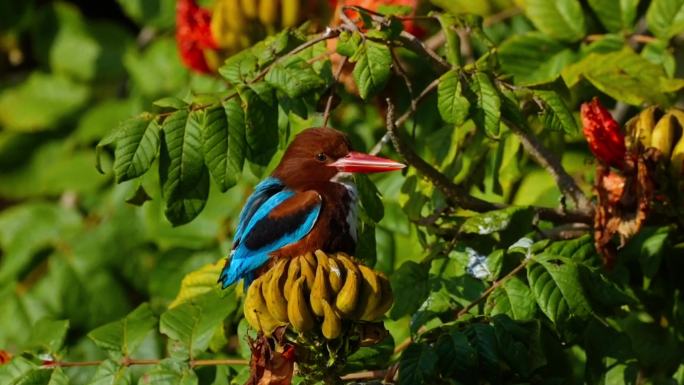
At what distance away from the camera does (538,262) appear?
9.11 feet

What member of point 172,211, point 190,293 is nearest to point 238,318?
point 190,293

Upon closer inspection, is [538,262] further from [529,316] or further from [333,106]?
[333,106]

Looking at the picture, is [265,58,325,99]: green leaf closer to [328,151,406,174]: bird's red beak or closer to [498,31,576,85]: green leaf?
[328,151,406,174]: bird's red beak

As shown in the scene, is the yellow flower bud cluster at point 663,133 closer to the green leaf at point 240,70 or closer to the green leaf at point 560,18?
the green leaf at point 560,18

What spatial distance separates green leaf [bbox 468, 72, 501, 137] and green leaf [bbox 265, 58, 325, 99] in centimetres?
33

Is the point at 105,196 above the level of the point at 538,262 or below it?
below

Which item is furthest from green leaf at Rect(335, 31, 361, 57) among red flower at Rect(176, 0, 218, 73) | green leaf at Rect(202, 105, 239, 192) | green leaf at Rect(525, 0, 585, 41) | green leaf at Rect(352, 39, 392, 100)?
red flower at Rect(176, 0, 218, 73)

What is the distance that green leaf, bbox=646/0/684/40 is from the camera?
143 inches

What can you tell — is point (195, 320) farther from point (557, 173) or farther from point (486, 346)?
point (557, 173)

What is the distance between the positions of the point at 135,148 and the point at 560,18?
1.43m

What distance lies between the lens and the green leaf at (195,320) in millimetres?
2998

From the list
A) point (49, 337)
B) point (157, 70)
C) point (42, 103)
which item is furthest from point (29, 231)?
point (49, 337)

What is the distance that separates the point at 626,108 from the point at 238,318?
1.33 m

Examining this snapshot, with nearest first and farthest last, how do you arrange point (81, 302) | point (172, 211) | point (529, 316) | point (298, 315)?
point (298, 315), point (529, 316), point (172, 211), point (81, 302)
